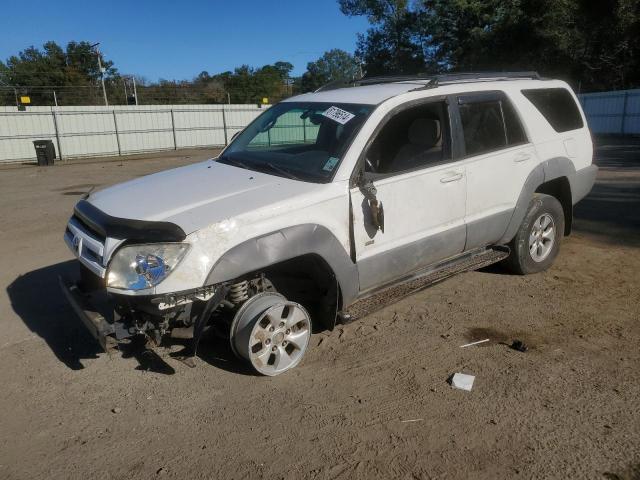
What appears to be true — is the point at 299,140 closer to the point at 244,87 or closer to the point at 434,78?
the point at 434,78

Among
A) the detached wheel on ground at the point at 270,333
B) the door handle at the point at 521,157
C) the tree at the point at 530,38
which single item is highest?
the tree at the point at 530,38

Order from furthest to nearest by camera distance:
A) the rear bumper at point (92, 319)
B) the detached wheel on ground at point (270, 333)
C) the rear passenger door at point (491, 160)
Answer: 1. the rear passenger door at point (491, 160)
2. the detached wheel on ground at point (270, 333)
3. the rear bumper at point (92, 319)

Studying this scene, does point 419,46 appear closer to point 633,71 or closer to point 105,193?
point 633,71

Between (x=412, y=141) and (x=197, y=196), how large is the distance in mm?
1898

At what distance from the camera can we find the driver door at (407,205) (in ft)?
12.4

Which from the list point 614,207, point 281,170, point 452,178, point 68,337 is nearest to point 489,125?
point 452,178

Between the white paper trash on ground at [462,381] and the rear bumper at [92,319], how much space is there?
216cm

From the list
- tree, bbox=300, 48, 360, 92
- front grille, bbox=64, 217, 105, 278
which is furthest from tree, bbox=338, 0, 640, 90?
tree, bbox=300, 48, 360, 92

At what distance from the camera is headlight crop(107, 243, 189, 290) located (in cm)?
304

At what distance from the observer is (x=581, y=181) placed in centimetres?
561

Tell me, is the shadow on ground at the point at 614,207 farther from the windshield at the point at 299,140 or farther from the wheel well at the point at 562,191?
the windshield at the point at 299,140

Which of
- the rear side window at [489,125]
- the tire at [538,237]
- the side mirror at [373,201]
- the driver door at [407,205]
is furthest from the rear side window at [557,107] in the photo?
the side mirror at [373,201]

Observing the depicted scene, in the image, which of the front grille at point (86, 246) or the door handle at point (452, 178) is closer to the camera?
the front grille at point (86, 246)

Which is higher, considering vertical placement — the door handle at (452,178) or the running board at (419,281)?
the door handle at (452,178)
